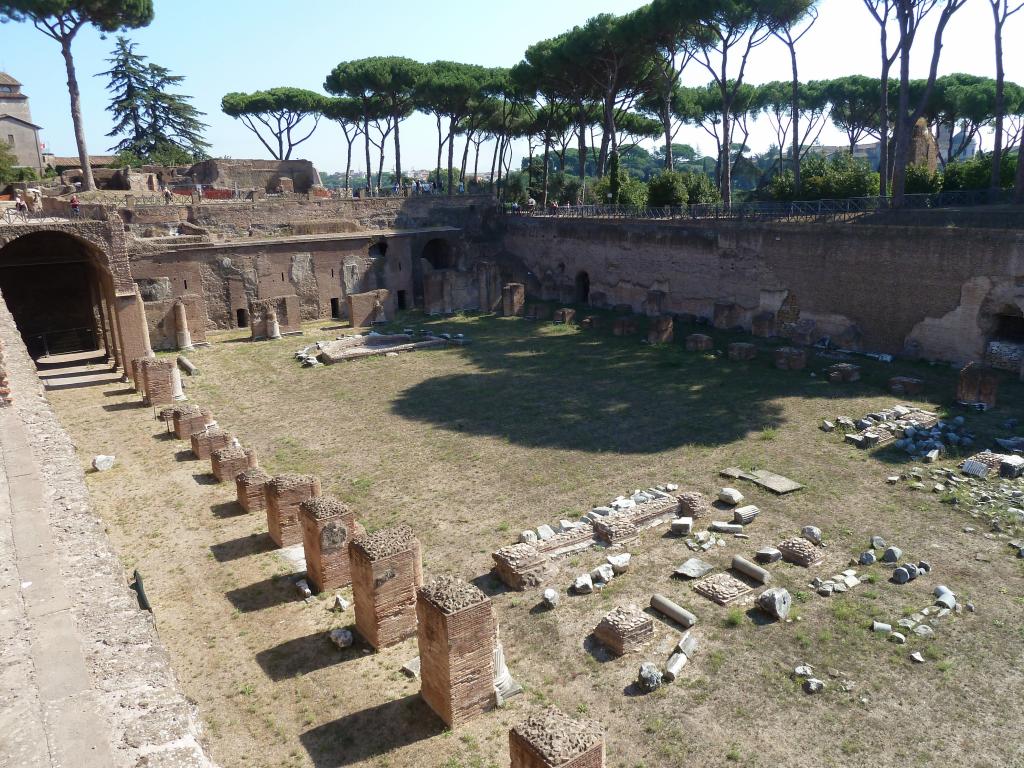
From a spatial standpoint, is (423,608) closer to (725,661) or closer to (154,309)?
(725,661)

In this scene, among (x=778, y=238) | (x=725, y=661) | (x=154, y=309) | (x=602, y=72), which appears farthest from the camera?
(x=602, y=72)

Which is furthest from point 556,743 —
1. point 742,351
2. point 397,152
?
point 397,152

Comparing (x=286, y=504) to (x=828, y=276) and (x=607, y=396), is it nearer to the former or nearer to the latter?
(x=607, y=396)

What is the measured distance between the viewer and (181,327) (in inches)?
767

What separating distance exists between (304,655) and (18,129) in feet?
130

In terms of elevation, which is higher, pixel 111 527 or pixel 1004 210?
pixel 1004 210

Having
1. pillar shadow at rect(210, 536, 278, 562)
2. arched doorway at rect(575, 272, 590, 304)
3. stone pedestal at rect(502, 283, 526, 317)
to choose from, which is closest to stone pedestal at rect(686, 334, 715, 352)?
stone pedestal at rect(502, 283, 526, 317)

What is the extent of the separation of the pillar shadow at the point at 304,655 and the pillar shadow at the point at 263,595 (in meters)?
0.76

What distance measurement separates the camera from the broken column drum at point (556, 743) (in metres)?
4.58

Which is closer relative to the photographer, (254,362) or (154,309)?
(254,362)

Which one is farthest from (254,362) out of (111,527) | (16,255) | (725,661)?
(725,661)

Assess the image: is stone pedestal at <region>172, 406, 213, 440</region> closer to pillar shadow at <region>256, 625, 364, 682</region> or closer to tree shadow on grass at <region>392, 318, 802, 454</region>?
tree shadow on grass at <region>392, 318, 802, 454</region>

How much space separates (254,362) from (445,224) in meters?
12.8

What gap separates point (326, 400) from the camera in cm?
1485
